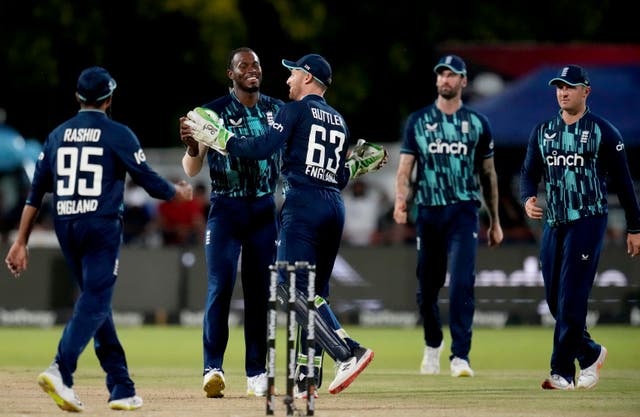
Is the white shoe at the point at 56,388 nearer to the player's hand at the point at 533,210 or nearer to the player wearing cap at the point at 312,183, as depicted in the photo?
the player wearing cap at the point at 312,183

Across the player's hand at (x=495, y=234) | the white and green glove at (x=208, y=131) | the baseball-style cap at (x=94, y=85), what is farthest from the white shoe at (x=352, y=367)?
the player's hand at (x=495, y=234)

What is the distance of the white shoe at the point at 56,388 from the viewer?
34.3ft

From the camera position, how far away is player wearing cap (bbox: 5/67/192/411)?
1059 centimetres

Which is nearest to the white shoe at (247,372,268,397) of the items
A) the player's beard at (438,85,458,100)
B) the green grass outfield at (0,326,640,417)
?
the green grass outfield at (0,326,640,417)

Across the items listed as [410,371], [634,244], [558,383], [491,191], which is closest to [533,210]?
[634,244]

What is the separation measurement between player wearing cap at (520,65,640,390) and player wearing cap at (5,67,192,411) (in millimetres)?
3500

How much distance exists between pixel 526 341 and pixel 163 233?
6.86 m

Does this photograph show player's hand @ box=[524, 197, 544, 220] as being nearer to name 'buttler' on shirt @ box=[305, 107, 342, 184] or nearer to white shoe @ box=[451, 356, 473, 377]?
name 'buttler' on shirt @ box=[305, 107, 342, 184]

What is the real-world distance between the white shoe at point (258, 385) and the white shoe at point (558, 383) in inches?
95.1

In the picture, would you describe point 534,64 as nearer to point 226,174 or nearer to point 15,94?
point 15,94

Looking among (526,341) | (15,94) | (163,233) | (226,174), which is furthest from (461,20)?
(226,174)

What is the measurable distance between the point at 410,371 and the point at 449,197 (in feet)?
6.16

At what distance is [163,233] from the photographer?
24781 millimetres

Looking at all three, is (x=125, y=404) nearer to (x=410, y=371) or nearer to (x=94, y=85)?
(x=94, y=85)
